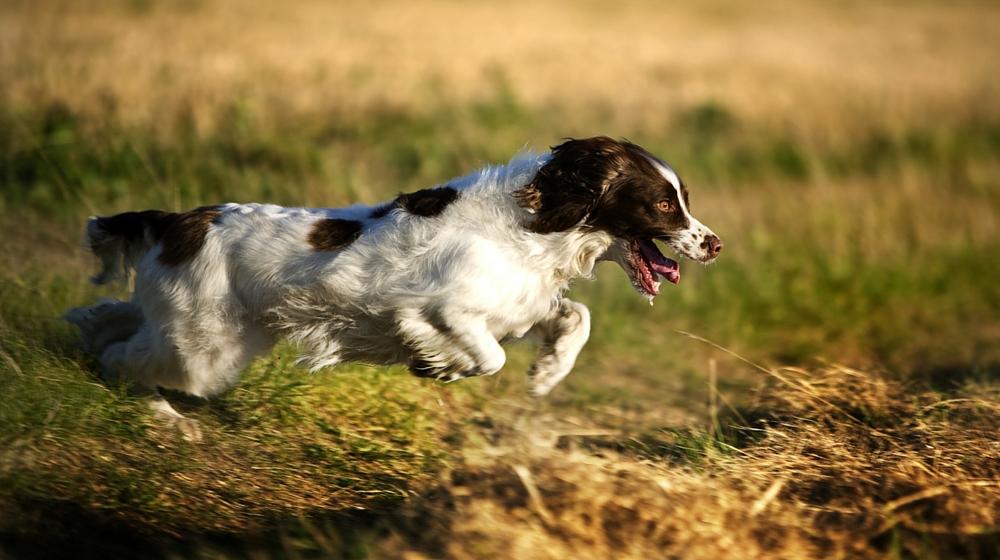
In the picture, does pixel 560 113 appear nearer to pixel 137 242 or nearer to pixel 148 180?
pixel 148 180

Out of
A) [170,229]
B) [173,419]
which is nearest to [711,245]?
[170,229]

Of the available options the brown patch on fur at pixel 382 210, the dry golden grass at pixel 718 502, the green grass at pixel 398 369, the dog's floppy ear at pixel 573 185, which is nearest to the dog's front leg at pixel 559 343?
the dry golden grass at pixel 718 502

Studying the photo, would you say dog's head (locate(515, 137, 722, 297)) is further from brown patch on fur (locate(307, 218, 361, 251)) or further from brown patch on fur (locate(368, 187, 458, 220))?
brown patch on fur (locate(307, 218, 361, 251))

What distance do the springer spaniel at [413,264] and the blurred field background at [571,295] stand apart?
431 mm

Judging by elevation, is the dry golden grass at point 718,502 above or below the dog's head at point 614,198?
below

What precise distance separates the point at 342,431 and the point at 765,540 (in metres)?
2.10

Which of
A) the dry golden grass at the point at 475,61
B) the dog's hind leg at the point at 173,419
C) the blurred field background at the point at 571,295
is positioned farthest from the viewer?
the dry golden grass at the point at 475,61

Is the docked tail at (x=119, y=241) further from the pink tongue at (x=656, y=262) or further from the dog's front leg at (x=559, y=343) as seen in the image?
the pink tongue at (x=656, y=262)

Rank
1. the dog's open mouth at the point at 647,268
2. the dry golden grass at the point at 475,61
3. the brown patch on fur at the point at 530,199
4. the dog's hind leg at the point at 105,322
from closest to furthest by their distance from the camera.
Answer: the brown patch on fur at the point at 530,199
the dog's open mouth at the point at 647,268
the dog's hind leg at the point at 105,322
the dry golden grass at the point at 475,61

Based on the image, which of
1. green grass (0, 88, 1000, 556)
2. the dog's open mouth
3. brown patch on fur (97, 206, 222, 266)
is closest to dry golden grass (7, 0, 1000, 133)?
green grass (0, 88, 1000, 556)

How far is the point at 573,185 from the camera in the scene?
4309 millimetres

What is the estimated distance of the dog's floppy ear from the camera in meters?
4.27

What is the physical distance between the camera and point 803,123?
45.1ft

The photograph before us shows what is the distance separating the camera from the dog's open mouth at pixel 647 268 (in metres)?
4.45
